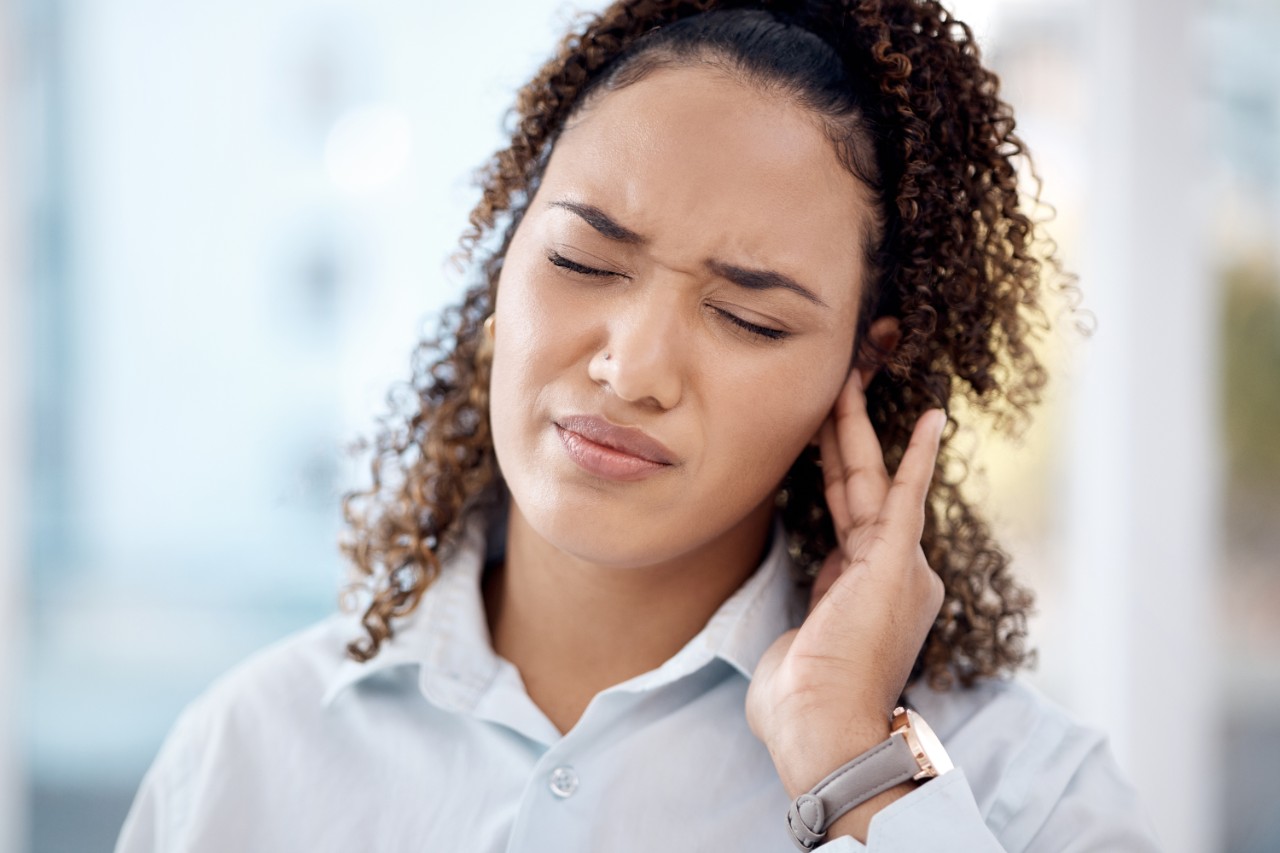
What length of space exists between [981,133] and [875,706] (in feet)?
2.23

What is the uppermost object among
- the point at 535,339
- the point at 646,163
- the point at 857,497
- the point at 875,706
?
the point at 646,163

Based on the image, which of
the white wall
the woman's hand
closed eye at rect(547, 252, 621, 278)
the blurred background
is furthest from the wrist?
the white wall

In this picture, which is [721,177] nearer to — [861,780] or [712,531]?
[712,531]

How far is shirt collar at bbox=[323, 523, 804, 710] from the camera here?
1299 mm

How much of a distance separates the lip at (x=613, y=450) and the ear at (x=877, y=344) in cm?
31

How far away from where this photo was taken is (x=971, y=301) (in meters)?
1.39

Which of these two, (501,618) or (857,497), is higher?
Answer: (857,497)

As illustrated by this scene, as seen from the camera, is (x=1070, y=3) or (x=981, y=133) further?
(x=1070, y=3)

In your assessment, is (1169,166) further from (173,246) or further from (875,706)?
(173,246)

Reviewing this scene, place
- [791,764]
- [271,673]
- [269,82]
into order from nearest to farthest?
Answer: [791,764], [271,673], [269,82]

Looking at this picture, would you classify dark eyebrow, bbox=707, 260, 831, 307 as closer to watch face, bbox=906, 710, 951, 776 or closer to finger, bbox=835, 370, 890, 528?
finger, bbox=835, 370, 890, 528

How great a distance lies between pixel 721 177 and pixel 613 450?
30 cm

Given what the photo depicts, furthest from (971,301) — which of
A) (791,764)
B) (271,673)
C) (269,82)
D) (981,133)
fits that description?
(269,82)

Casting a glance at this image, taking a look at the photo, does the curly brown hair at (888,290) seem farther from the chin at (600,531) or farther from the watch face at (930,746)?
the chin at (600,531)
